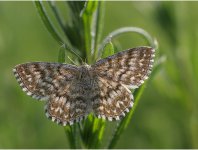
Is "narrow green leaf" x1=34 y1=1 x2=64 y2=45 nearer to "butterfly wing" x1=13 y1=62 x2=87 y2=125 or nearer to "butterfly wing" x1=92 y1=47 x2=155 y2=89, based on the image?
"butterfly wing" x1=13 y1=62 x2=87 y2=125

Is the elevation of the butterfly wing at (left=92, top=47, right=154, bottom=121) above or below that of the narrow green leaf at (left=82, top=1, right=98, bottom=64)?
below

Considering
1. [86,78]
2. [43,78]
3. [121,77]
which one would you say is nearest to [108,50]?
[121,77]

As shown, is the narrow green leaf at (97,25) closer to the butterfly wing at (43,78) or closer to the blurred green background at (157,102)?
the butterfly wing at (43,78)

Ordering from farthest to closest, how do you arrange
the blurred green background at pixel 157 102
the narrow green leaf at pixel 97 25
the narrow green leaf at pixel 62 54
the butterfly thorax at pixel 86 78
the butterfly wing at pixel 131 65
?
1. the blurred green background at pixel 157 102
2. the narrow green leaf at pixel 97 25
3. the butterfly thorax at pixel 86 78
4. the butterfly wing at pixel 131 65
5. the narrow green leaf at pixel 62 54

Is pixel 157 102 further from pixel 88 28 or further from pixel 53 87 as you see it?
pixel 53 87

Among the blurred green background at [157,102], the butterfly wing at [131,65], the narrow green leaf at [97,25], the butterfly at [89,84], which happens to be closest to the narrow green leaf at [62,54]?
the butterfly at [89,84]

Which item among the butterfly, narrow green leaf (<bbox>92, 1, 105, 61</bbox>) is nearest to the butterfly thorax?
the butterfly
